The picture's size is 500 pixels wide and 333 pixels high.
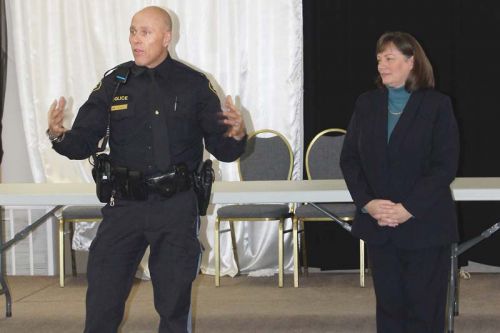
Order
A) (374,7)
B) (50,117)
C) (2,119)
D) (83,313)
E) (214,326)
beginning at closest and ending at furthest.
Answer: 1. (50,117)
2. (214,326)
3. (83,313)
4. (374,7)
5. (2,119)

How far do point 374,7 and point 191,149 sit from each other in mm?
3142

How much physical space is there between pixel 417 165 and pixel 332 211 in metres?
2.43

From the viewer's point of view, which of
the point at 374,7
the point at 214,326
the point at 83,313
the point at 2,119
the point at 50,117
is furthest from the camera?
the point at 2,119

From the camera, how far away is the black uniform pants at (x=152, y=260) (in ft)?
9.67

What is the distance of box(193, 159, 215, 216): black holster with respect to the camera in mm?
3072

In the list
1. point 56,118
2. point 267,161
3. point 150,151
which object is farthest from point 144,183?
point 267,161

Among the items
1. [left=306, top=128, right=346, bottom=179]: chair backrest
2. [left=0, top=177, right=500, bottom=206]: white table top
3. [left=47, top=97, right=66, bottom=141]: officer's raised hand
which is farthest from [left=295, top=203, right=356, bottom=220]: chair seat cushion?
[left=47, top=97, right=66, bottom=141]: officer's raised hand

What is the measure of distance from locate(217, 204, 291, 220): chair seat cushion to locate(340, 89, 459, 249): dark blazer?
2359mm

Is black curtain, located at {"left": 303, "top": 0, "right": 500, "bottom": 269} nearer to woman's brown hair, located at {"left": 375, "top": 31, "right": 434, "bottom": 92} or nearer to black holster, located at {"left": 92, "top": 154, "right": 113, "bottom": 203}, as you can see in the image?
woman's brown hair, located at {"left": 375, "top": 31, "right": 434, "bottom": 92}

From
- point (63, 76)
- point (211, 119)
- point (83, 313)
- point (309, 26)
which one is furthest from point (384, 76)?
point (63, 76)

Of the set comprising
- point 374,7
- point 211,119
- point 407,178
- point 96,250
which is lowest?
point 96,250

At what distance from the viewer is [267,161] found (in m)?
5.80

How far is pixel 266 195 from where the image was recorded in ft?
12.5

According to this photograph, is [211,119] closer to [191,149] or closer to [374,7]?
[191,149]
